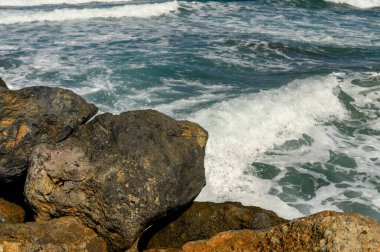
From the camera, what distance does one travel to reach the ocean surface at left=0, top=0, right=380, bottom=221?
23.4 feet

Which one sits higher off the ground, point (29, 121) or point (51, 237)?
point (29, 121)

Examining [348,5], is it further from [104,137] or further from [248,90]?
[104,137]

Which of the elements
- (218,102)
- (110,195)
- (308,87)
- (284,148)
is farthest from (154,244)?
(308,87)

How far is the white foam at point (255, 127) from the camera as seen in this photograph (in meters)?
6.64

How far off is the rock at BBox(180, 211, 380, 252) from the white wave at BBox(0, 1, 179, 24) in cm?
2011

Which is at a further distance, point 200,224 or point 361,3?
point 361,3

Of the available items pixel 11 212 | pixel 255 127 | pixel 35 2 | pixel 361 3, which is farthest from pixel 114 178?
pixel 361 3

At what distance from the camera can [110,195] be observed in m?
3.78

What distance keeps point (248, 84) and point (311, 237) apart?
895 centimetres

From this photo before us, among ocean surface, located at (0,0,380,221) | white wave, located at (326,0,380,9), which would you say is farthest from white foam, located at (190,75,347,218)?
white wave, located at (326,0,380,9)

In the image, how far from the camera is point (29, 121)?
4.38m

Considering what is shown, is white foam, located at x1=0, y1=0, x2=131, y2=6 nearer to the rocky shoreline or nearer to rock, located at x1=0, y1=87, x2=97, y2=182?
rock, located at x1=0, y1=87, x2=97, y2=182

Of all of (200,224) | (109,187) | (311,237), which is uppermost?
(311,237)

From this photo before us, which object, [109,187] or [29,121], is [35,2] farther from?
[109,187]
